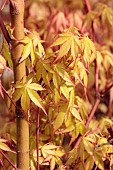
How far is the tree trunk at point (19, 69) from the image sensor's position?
1.11 m

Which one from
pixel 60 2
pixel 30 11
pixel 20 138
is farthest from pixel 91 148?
pixel 60 2

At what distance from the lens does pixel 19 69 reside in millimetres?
1137

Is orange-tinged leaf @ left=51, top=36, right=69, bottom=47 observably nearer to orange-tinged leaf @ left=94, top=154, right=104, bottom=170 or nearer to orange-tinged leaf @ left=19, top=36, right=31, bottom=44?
orange-tinged leaf @ left=19, top=36, right=31, bottom=44

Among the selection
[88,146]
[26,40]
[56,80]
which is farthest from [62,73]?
[88,146]

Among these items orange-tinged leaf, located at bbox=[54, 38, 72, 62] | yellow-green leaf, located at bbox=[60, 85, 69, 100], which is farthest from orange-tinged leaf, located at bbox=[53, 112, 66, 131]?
orange-tinged leaf, located at bbox=[54, 38, 72, 62]

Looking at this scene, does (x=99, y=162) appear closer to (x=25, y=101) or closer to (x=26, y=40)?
(x=25, y=101)

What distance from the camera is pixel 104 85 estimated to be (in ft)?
5.65

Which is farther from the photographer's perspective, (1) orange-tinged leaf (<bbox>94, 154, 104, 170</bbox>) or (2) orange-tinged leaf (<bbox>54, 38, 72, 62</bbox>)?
(1) orange-tinged leaf (<bbox>94, 154, 104, 170</bbox>)

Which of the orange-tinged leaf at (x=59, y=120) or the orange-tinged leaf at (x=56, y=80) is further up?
the orange-tinged leaf at (x=56, y=80)

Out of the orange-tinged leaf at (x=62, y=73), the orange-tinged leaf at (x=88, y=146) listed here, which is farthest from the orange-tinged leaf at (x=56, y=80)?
the orange-tinged leaf at (x=88, y=146)

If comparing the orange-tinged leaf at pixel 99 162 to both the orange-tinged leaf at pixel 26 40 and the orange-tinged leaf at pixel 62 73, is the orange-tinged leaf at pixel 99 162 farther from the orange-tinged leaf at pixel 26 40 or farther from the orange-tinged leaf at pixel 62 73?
the orange-tinged leaf at pixel 26 40

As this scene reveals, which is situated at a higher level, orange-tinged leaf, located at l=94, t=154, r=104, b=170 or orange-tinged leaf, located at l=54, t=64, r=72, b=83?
orange-tinged leaf, located at l=54, t=64, r=72, b=83

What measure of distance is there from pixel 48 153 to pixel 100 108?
843 millimetres

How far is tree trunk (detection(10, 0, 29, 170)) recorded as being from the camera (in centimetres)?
111
